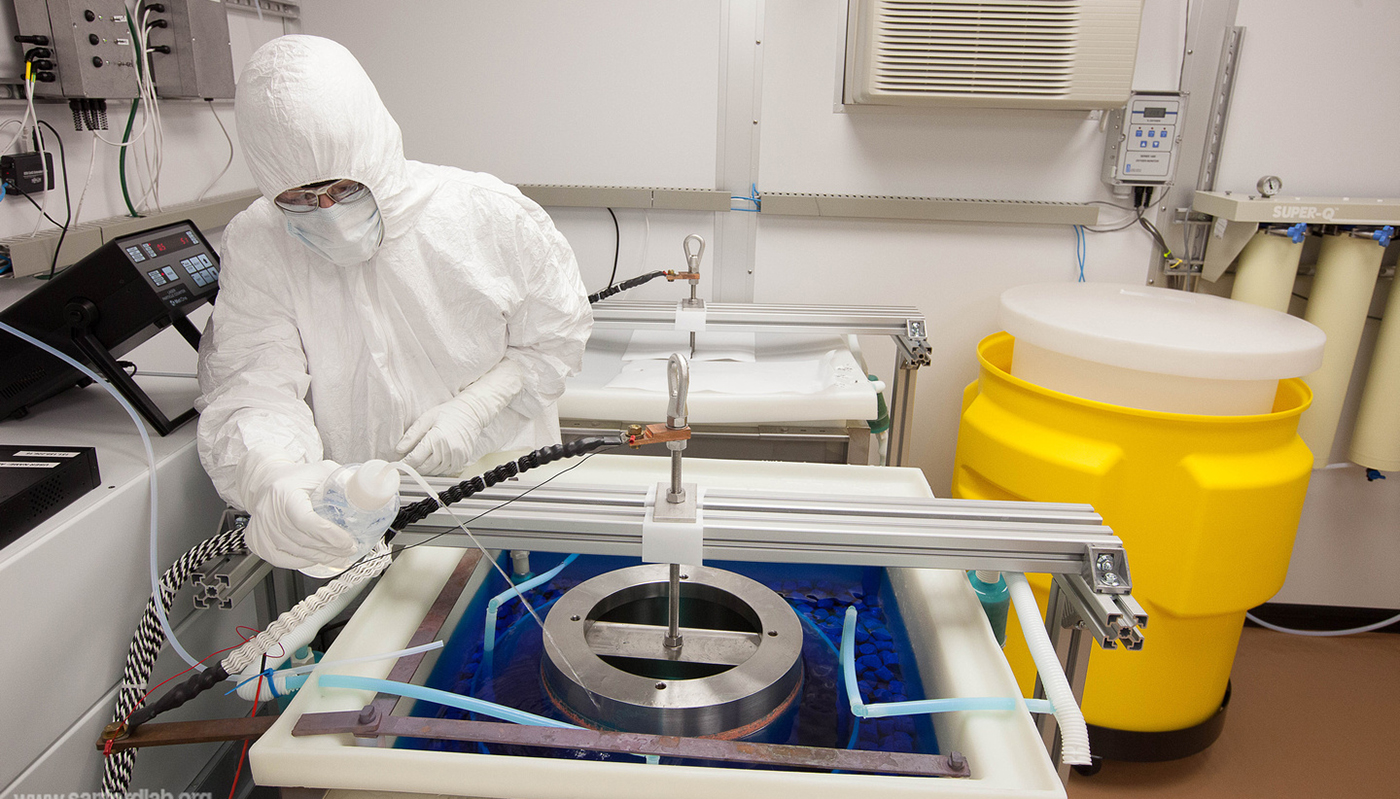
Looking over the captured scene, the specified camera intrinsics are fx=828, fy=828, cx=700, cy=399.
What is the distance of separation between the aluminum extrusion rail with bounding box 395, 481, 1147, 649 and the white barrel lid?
0.74m

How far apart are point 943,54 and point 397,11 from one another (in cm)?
140

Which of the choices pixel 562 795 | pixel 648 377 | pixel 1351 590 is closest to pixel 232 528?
pixel 562 795

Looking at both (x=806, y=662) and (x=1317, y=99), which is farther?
(x=1317, y=99)

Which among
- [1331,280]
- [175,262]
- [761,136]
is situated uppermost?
[761,136]

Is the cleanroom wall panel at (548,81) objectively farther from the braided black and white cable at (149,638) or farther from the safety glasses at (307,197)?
the braided black and white cable at (149,638)

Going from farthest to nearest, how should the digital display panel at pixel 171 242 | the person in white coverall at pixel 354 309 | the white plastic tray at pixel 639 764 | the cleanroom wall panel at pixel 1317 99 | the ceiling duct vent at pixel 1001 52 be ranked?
the cleanroom wall panel at pixel 1317 99, the ceiling duct vent at pixel 1001 52, the digital display panel at pixel 171 242, the person in white coverall at pixel 354 309, the white plastic tray at pixel 639 764

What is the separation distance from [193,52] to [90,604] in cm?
131

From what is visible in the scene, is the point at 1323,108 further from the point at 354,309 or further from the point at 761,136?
the point at 354,309

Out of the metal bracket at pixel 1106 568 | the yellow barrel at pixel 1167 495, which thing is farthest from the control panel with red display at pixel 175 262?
the yellow barrel at pixel 1167 495

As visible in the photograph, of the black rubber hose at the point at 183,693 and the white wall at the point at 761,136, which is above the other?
the white wall at the point at 761,136

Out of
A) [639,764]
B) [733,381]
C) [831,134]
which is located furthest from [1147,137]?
[639,764]

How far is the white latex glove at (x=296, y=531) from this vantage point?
0.79 m

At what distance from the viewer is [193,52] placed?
1679 mm

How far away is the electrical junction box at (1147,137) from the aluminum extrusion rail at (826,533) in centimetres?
160
